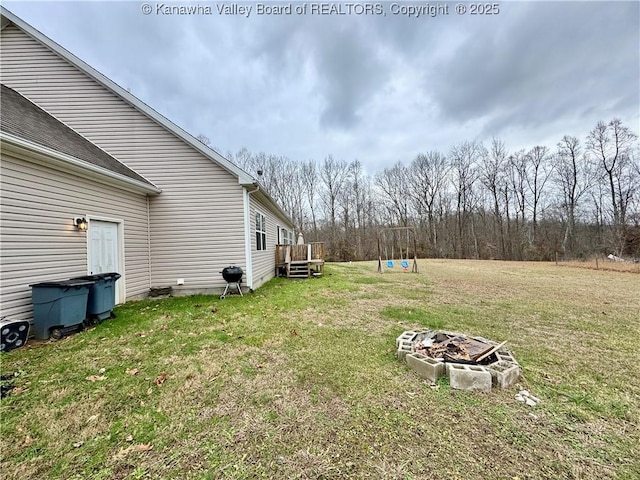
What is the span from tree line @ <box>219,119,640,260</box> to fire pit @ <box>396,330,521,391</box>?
63.8 ft

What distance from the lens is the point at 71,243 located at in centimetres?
507

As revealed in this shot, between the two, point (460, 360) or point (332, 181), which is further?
point (332, 181)

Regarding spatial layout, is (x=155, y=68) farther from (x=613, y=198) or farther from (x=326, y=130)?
(x=613, y=198)

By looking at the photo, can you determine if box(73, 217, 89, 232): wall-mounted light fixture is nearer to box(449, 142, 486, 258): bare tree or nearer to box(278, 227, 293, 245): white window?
box(278, 227, 293, 245): white window

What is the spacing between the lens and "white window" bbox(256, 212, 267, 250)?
893 cm

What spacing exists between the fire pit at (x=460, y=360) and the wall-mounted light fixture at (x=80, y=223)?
21.0 ft

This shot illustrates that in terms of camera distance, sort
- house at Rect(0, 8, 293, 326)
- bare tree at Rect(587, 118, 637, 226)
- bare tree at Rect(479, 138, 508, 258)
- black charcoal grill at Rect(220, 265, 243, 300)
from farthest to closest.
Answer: bare tree at Rect(479, 138, 508, 258) → bare tree at Rect(587, 118, 637, 226) → black charcoal grill at Rect(220, 265, 243, 300) → house at Rect(0, 8, 293, 326)

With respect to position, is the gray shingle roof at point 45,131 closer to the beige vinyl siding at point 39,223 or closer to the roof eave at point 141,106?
the beige vinyl siding at point 39,223

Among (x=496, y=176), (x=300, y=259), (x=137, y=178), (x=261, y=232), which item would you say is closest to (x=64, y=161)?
(x=137, y=178)

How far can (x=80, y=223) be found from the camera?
17.2 ft

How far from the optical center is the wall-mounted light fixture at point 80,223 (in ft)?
17.0

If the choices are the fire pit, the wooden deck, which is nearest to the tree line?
the wooden deck

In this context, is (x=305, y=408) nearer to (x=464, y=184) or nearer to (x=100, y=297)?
(x=100, y=297)

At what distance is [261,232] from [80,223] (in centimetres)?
502
